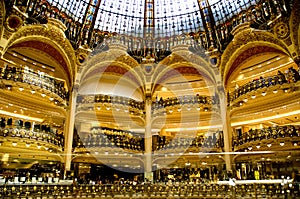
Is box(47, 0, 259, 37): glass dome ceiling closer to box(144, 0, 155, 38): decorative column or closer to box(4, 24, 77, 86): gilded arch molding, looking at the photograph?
box(144, 0, 155, 38): decorative column

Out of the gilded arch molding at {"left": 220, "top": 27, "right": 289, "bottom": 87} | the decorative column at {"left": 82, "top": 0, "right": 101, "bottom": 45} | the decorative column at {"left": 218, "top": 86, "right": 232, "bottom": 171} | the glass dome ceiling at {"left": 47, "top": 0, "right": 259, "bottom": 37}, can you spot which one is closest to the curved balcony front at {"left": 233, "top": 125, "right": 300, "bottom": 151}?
the decorative column at {"left": 218, "top": 86, "right": 232, "bottom": 171}

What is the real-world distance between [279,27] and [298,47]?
78.8 inches

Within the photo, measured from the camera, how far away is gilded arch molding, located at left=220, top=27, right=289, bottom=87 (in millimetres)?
19938

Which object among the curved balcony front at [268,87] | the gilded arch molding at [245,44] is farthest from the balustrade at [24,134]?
the gilded arch molding at [245,44]

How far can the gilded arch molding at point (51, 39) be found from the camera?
18.9 metres

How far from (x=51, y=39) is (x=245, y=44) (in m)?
A: 15.5

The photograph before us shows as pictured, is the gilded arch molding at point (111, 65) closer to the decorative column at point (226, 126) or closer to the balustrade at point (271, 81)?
the decorative column at point (226, 126)

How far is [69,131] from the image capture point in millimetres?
21031

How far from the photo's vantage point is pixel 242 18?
22062 mm

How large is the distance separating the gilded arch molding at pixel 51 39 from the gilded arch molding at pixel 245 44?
42.8 feet

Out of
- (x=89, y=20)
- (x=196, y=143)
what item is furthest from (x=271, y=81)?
(x=89, y=20)

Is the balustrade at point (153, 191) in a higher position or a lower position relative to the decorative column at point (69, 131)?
lower

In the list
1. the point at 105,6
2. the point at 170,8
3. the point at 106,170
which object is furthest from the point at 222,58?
the point at 106,170

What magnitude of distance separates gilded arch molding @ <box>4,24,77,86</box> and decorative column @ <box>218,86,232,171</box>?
12871 millimetres
